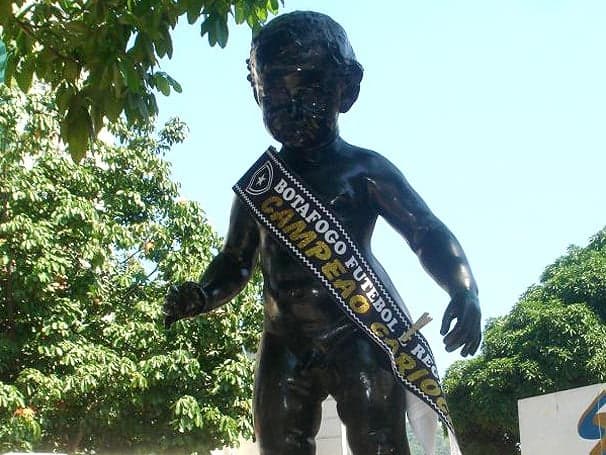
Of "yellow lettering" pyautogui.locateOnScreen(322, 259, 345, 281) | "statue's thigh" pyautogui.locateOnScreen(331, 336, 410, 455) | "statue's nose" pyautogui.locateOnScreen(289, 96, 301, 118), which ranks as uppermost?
"statue's nose" pyautogui.locateOnScreen(289, 96, 301, 118)

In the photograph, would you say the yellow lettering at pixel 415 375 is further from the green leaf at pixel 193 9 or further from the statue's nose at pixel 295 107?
the green leaf at pixel 193 9

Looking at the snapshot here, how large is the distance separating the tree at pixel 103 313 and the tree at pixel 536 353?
1492 cm

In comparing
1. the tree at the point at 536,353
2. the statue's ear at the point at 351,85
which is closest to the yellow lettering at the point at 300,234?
the statue's ear at the point at 351,85

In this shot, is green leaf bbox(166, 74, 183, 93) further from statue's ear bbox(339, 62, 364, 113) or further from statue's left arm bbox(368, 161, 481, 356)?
statue's left arm bbox(368, 161, 481, 356)

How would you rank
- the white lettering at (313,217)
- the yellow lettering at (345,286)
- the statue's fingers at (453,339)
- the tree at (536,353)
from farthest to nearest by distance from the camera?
the tree at (536,353), the white lettering at (313,217), the yellow lettering at (345,286), the statue's fingers at (453,339)

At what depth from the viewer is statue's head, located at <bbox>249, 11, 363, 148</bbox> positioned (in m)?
3.57

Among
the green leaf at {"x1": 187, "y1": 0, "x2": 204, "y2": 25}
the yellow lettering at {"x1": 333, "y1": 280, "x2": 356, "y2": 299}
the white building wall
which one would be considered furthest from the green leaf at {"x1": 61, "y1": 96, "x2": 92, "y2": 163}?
the white building wall

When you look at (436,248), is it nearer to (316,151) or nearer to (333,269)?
(333,269)

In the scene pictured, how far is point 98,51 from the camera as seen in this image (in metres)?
4.59

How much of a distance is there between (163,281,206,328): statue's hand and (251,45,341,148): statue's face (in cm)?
68

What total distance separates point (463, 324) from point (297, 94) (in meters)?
1.07

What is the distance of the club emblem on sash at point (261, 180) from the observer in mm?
3656

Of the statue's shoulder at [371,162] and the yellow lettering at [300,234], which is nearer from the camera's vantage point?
the yellow lettering at [300,234]

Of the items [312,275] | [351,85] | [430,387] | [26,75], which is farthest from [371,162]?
→ [26,75]
